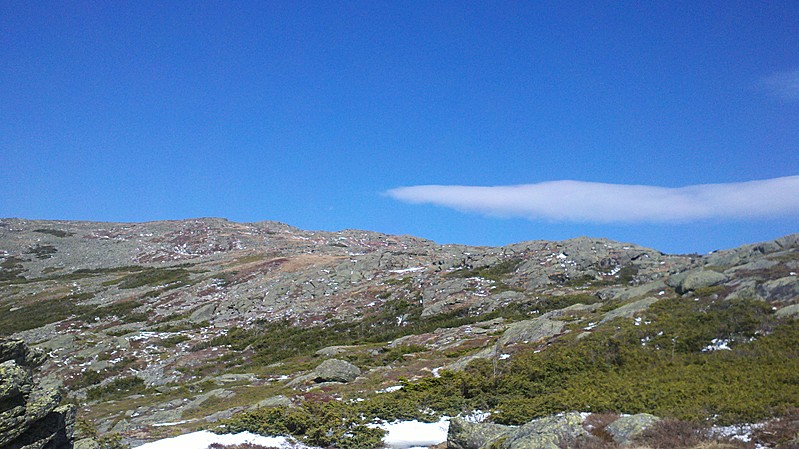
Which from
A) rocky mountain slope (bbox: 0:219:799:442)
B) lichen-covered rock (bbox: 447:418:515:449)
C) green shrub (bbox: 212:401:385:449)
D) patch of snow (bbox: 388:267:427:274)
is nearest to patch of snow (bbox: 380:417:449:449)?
green shrub (bbox: 212:401:385:449)

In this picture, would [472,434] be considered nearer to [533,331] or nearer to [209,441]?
[209,441]

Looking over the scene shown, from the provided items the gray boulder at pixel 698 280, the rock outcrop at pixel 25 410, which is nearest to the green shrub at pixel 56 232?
the rock outcrop at pixel 25 410

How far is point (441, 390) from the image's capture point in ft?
73.3

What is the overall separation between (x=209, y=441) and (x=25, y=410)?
753 centimetres

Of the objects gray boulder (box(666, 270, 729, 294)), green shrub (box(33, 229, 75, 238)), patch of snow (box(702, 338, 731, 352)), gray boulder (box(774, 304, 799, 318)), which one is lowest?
patch of snow (box(702, 338, 731, 352))

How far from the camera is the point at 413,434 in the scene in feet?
60.7

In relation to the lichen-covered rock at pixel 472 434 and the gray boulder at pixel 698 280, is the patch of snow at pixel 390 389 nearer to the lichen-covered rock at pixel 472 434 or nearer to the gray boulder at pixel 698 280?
the lichen-covered rock at pixel 472 434

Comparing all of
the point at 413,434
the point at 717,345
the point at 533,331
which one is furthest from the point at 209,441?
the point at 717,345

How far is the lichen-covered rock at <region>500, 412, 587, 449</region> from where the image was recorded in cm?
1156

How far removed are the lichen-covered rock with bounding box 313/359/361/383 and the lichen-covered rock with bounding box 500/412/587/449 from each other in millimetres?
19279

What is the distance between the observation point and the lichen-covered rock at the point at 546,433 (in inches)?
455

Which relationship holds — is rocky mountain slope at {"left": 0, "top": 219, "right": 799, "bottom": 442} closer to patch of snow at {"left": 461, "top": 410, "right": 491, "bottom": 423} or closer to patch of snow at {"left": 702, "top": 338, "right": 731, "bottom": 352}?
patch of snow at {"left": 702, "top": 338, "right": 731, "bottom": 352}

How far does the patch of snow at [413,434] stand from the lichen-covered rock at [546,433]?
15.8 feet

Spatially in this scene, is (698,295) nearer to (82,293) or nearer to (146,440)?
(146,440)
